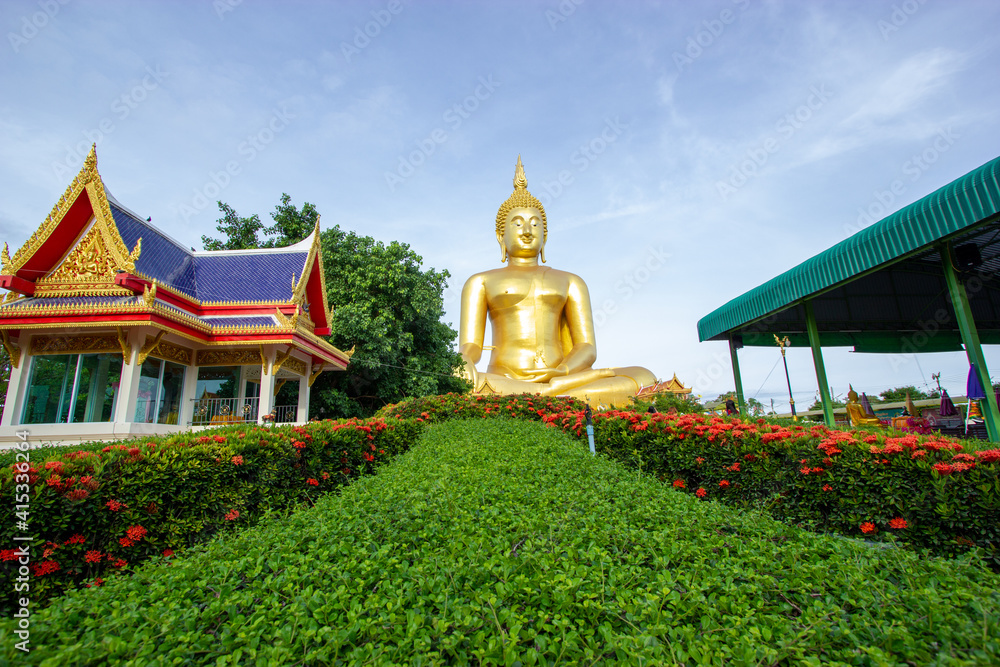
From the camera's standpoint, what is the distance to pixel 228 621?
1999 mm

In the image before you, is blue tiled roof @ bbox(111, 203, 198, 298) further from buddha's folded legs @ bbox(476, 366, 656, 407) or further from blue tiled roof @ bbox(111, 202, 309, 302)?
buddha's folded legs @ bbox(476, 366, 656, 407)

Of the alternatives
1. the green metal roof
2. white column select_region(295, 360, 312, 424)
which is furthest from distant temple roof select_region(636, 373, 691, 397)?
white column select_region(295, 360, 312, 424)

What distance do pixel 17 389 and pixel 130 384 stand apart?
193 centimetres

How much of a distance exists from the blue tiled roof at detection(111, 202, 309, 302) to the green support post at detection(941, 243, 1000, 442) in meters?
12.1

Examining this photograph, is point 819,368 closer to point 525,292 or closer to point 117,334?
point 525,292

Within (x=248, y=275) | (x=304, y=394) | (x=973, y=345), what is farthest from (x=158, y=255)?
(x=973, y=345)

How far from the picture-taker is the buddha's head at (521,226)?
14.6m

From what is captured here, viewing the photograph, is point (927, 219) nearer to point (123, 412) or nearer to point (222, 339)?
point (222, 339)

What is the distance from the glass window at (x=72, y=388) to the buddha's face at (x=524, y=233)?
32.0 feet

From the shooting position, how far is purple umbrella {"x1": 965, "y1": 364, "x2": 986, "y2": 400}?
7.08 m

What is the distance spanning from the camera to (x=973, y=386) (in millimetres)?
7398

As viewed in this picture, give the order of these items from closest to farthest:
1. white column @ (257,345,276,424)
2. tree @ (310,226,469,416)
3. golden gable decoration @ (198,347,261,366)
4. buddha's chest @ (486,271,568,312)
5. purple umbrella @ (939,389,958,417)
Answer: white column @ (257,345,276,424), golden gable decoration @ (198,347,261,366), purple umbrella @ (939,389,958,417), tree @ (310,226,469,416), buddha's chest @ (486,271,568,312)

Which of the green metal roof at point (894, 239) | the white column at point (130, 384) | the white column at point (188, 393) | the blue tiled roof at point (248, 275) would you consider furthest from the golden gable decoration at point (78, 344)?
the green metal roof at point (894, 239)

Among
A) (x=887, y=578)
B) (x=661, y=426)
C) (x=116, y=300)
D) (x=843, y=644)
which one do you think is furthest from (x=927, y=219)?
(x=116, y=300)
